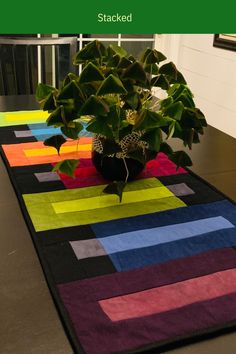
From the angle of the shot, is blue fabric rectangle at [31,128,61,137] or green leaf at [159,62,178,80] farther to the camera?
blue fabric rectangle at [31,128,61,137]

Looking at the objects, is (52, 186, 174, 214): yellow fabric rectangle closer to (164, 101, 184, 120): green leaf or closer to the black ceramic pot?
the black ceramic pot

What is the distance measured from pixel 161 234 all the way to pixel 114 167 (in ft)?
0.73

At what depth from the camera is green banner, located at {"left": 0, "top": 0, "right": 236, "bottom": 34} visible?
64 centimetres

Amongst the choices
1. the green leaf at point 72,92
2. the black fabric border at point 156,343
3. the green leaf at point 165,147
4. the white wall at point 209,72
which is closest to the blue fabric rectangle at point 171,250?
the black fabric border at point 156,343

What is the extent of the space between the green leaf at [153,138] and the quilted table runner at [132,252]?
140mm

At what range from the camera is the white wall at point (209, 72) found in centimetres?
253

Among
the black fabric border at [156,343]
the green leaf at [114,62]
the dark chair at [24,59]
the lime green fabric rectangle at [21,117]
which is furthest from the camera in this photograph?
the dark chair at [24,59]

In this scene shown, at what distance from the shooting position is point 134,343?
0.58 metres

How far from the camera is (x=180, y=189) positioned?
102 centimetres

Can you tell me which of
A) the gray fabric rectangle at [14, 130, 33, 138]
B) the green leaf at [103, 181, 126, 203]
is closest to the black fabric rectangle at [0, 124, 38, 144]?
the gray fabric rectangle at [14, 130, 33, 138]

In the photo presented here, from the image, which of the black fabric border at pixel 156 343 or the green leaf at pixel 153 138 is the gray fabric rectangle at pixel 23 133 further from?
the black fabric border at pixel 156 343

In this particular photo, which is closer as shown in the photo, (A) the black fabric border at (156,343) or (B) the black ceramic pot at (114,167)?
(A) the black fabric border at (156,343)

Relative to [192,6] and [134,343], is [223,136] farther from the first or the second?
[134,343]

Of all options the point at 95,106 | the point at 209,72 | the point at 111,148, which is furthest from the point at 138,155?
the point at 209,72
